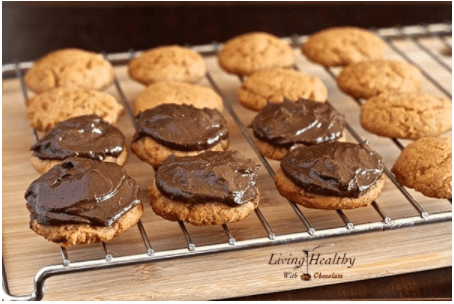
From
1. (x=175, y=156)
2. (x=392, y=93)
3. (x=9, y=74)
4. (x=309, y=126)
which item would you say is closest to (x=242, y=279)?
(x=175, y=156)

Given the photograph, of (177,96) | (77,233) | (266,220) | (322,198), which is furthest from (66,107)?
(322,198)

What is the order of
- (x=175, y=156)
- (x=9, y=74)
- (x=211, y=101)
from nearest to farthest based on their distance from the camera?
1. (x=175, y=156)
2. (x=211, y=101)
3. (x=9, y=74)

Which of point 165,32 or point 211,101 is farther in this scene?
point 165,32

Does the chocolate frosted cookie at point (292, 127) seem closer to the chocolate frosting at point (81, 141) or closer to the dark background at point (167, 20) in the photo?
the chocolate frosting at point (81, 141)

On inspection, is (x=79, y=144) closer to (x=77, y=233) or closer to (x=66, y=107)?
(x=66, y=107)

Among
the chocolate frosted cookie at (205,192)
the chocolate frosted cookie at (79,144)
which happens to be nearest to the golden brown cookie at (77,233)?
the chocolate frosted cookie at (205,192)

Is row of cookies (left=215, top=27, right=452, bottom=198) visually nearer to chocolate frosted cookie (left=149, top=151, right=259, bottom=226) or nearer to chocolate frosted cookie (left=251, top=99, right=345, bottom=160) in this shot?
chocolate frosted cookie (left=251, top=99, right=345, bottom=160)

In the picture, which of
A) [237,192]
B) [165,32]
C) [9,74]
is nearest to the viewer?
[237,192]

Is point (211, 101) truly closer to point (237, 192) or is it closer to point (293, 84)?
point (293, 84)
